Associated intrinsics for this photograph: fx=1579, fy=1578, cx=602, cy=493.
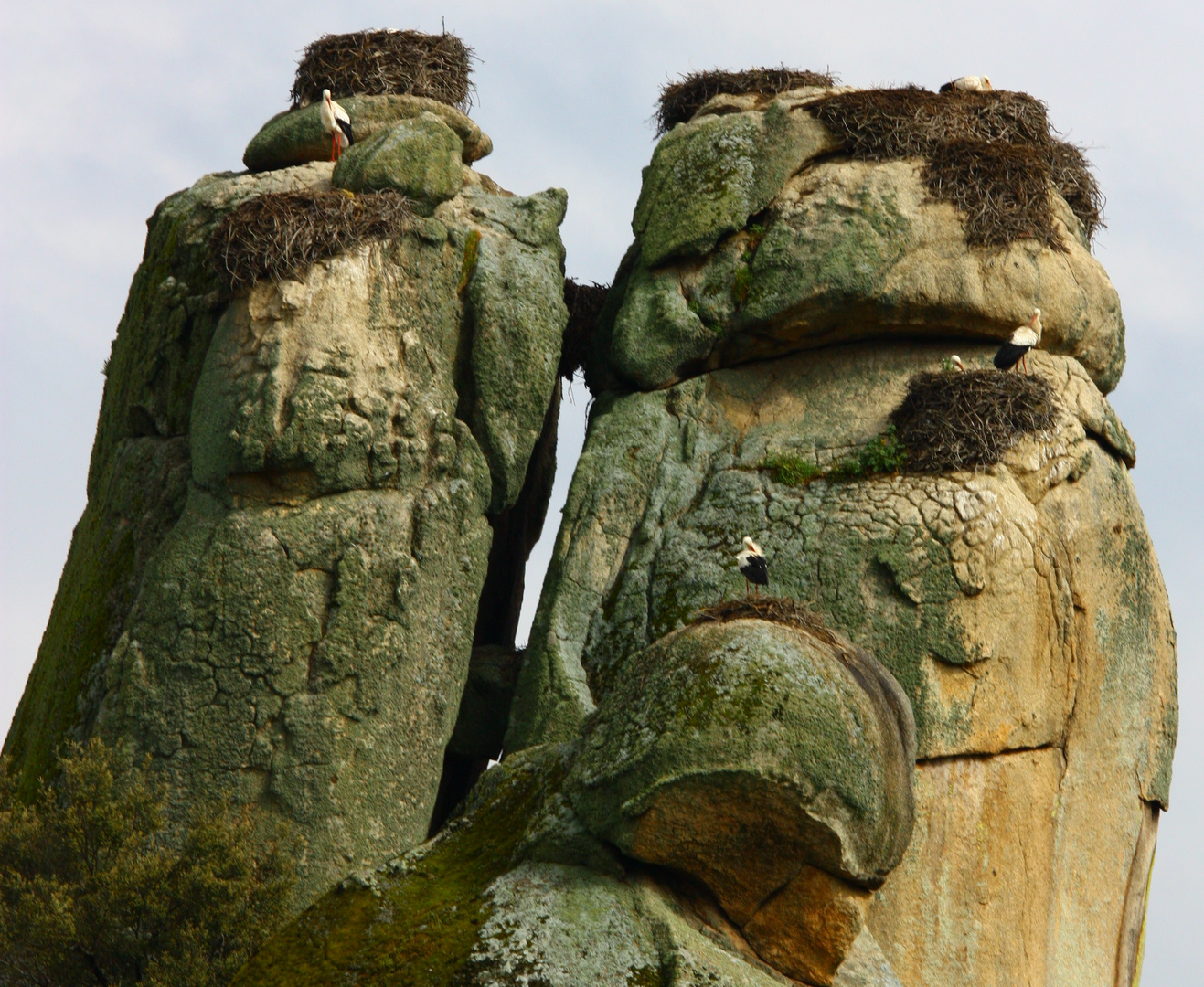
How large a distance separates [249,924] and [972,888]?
5.13 metres

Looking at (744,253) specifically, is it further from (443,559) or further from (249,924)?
(249,924)

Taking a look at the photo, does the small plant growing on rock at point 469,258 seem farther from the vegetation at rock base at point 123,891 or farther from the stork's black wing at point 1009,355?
the vegetation at rock base at point 123,891

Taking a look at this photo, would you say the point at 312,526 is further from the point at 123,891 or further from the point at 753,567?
the point at 753,567

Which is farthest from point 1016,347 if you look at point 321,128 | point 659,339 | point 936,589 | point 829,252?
point 321,128

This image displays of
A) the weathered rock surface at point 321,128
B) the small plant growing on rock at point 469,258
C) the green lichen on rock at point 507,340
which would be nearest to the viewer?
the green lichen on rock at point 507,340

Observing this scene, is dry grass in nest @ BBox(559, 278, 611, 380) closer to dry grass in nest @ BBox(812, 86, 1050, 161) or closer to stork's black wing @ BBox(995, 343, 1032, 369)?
dry grass in nest @ BBox(812, 86, 1050, 161)

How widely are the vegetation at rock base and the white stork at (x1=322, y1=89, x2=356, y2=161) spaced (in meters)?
5.86

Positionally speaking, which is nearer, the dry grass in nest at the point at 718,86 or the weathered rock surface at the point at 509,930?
the weathered rock surface at the point at 509,930

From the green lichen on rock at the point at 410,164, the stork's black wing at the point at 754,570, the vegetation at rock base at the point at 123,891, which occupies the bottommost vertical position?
the vegetation at rock base at the point at 123,891

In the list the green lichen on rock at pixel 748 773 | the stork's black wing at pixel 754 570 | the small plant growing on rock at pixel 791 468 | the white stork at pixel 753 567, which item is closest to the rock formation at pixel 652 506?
the small plant growing on rock at pixel 791 468

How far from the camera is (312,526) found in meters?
11.8

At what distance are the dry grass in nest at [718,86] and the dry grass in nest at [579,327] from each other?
67.5 inches

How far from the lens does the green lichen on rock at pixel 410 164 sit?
13219 millimetres

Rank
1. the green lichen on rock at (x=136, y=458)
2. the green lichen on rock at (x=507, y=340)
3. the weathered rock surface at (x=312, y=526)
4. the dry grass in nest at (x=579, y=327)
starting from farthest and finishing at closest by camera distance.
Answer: the dry grass in nest at (x=579, y=327)
the green lichen on rock at (x=507, y=340)
the green lichen on rock at (x=136, y=458)
the weathered rock surface at (x=312, y=526)
